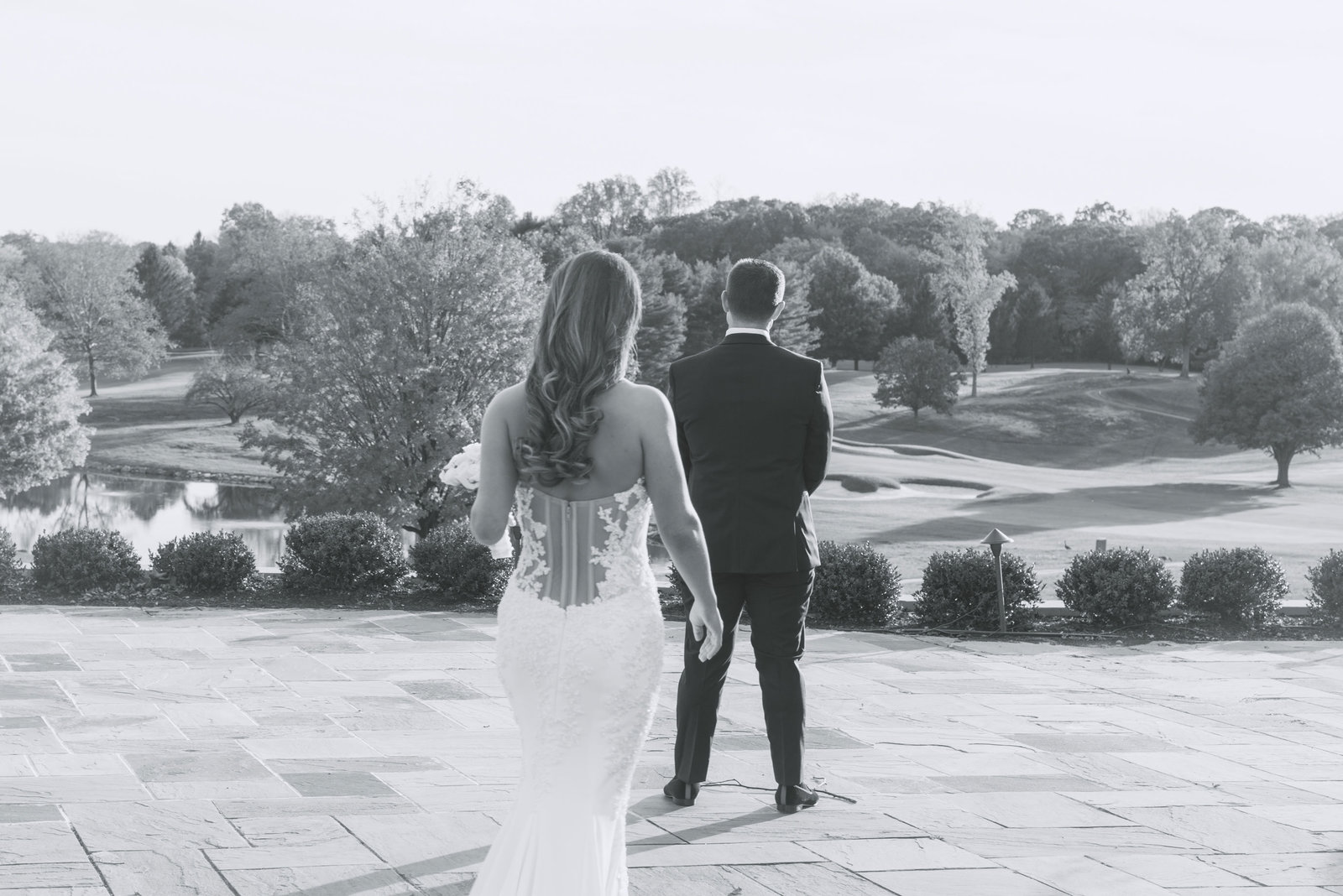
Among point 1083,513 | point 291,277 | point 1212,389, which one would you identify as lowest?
point 1083,513

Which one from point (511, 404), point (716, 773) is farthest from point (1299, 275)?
point (511, 404)

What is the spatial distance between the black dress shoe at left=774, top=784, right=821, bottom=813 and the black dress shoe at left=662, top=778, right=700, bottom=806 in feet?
1.17

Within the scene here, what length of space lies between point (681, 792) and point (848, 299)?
65977 mm

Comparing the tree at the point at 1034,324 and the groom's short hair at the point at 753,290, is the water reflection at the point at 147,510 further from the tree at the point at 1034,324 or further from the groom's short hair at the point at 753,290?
the tree at the point at 1034,324

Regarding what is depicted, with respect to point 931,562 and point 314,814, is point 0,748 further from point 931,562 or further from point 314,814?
point 931,562

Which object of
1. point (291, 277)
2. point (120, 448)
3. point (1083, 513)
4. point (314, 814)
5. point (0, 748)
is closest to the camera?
point (314, 814)

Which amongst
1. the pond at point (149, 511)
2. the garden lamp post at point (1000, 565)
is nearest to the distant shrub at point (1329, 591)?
the garden lamp post at point (1000, 565)

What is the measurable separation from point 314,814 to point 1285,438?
40.8m

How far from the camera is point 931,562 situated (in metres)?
11.1

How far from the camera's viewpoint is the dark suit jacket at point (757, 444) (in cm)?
516

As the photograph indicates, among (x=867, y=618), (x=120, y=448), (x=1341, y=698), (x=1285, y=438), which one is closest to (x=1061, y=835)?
(x=1341, y=698)

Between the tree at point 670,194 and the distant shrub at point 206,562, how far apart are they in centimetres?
8741

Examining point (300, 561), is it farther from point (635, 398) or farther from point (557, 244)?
point (557, 244)

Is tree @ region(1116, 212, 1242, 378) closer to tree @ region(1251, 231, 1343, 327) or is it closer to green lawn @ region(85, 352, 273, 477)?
tree @ region(1251, 231, 1343, 327)
